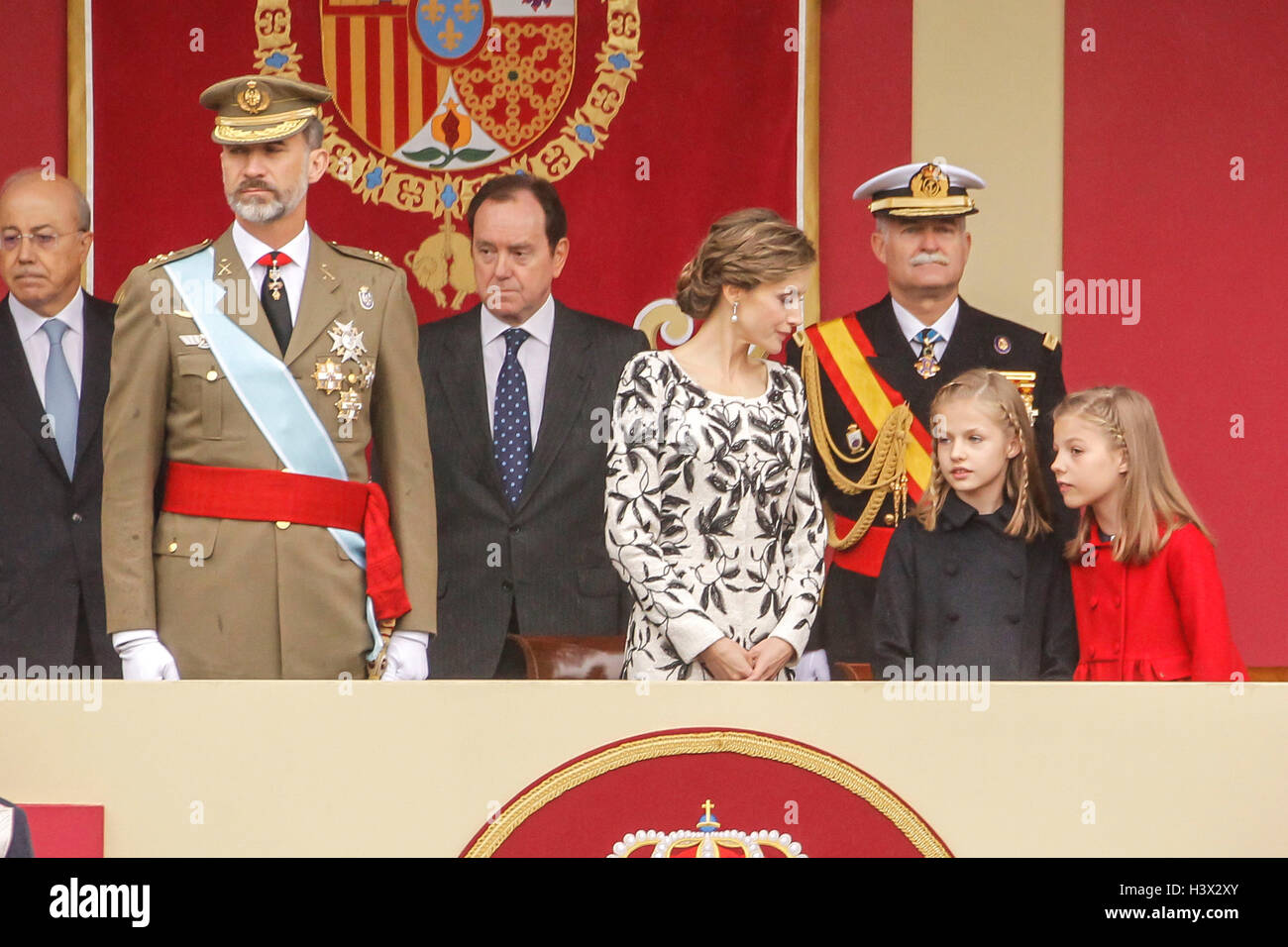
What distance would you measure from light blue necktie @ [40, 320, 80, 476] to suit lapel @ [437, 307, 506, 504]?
73 cm

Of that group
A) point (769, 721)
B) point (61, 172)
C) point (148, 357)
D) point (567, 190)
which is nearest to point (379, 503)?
point (148, 357)

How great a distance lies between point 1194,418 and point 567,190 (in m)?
1.58

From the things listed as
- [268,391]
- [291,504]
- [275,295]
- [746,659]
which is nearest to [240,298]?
[275,295]

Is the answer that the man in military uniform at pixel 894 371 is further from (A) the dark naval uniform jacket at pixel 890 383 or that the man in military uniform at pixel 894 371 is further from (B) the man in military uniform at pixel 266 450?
(B) the man in military uniform at pixel 266 450

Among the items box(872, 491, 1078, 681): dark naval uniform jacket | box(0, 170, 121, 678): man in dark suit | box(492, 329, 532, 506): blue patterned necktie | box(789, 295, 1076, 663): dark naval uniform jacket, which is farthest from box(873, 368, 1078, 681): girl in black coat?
box(0, 170, 121, 678): man in dark suit

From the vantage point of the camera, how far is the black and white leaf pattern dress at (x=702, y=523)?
3143mm

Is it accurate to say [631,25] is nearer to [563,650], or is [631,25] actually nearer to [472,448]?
[472,448]

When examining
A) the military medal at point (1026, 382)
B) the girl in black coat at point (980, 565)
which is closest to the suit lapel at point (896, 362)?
the military medal at point (1026, 382)

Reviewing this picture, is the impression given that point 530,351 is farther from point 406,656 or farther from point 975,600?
point 975,600

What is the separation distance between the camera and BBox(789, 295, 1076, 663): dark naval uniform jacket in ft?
12.8

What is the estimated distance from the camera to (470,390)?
3.84 metres

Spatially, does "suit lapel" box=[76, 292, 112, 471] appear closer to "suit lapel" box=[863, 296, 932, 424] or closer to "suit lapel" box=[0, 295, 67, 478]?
"suit lapel" box=[0, 295, 67, 478]

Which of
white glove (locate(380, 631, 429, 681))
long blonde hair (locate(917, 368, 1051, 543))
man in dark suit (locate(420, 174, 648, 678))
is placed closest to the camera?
white glove (locate(380, 631, 429, 681))

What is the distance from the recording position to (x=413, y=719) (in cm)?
280
